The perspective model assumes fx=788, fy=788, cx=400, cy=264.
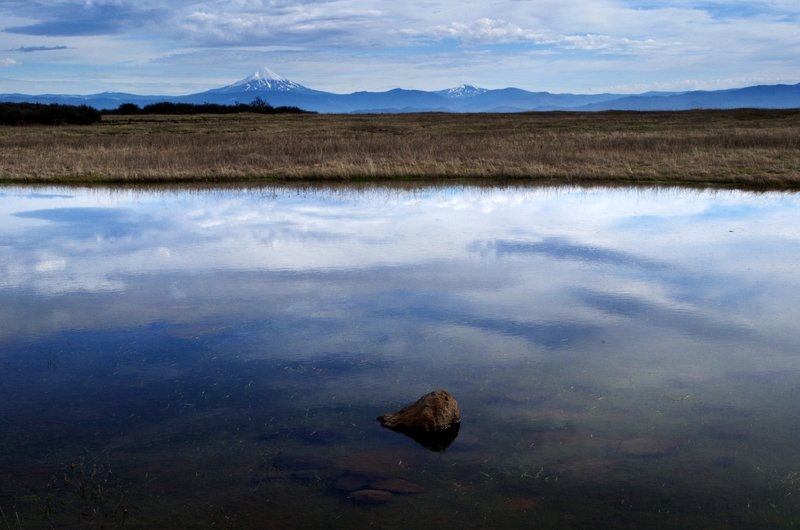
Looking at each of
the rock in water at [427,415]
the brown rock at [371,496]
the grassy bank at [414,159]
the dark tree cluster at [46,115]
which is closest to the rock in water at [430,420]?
the rock in water at [427,415]

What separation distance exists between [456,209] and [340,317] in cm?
1124

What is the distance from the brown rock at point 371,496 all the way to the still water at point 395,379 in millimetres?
18

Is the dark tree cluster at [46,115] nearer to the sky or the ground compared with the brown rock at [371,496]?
nearer to the sky

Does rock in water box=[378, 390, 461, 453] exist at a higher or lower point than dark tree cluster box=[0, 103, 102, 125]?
lower

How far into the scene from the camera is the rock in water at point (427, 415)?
7.30m

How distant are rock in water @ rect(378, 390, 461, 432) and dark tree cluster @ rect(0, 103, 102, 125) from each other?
215 feet

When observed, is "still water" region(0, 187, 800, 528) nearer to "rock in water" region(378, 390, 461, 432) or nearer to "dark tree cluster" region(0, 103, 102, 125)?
"rock in water" region(378, 390, 461, 432)

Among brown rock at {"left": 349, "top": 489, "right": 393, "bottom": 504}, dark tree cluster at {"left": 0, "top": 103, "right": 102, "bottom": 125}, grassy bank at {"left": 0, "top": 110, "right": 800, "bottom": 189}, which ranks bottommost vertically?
brown rock at {"left": 349, "top": 489, "right": 393, "bottom": 504}

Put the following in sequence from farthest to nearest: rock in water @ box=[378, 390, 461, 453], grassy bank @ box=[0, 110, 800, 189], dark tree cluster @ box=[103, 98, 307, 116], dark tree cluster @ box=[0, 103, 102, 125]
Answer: dark tree cluster @ box=[103, 98, 307, 116] < dark tree cluster @ box=[0, 103, 102, 125] < grassy bank @ box=[0, 110, 800, 189] < rock in water @ box=[378, 390, 461, 453]

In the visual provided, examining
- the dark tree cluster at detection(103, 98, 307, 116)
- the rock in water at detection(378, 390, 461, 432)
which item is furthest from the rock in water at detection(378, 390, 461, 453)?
the dark tree cluster at detection(103, 98, 307, 116)

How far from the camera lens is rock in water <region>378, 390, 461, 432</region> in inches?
287

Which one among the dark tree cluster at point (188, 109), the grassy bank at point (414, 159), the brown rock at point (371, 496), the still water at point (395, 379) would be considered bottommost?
the brown rock at point (371, 496)

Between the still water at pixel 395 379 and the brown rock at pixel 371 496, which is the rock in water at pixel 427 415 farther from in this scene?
the brown rock at pixel 371 496

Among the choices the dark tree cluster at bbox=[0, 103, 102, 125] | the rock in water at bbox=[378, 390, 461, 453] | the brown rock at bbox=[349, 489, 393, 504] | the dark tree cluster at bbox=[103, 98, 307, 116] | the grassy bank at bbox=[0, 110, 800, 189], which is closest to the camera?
the brown rock at bbox=[349, 489, 393, 504]
